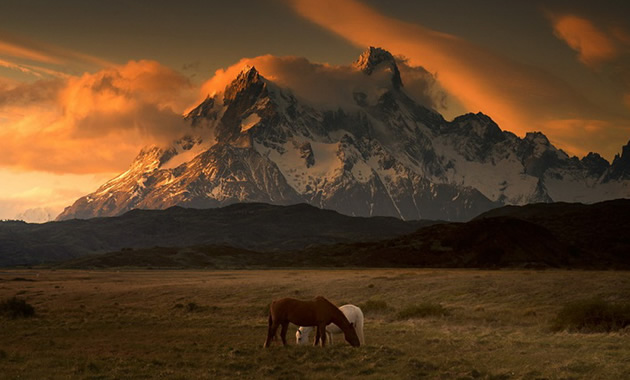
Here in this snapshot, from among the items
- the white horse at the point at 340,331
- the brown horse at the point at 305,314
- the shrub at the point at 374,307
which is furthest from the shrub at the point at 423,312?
the brown horse at the point at 305,314

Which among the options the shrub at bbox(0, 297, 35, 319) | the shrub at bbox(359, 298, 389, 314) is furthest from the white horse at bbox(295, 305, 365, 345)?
the shrub at bbox(0, 297, 35, 319)

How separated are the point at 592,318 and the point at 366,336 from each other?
12.3m

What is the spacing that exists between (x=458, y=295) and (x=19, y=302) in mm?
35252

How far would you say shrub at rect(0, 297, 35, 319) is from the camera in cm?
4737

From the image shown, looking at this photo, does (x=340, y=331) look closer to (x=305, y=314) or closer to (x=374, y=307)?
(x=305, y=314)

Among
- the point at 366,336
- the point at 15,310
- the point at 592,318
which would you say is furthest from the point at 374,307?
the point at 15,310

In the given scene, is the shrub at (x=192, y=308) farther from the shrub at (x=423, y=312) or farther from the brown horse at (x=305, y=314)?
the brown horse at (x=305, y=314)

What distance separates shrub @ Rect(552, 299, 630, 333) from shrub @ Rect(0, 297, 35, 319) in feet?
124

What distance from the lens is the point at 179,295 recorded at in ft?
223

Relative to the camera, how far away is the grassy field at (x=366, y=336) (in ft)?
77.6

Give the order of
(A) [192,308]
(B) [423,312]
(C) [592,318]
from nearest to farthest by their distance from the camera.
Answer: (C) [592,318] → (B) [423,312] → (A) [192,308]

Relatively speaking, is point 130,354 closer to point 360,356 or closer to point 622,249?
point 360,356

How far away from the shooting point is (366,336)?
34.9 m

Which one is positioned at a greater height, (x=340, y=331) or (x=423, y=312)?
Answer: (x=340, y=331)
